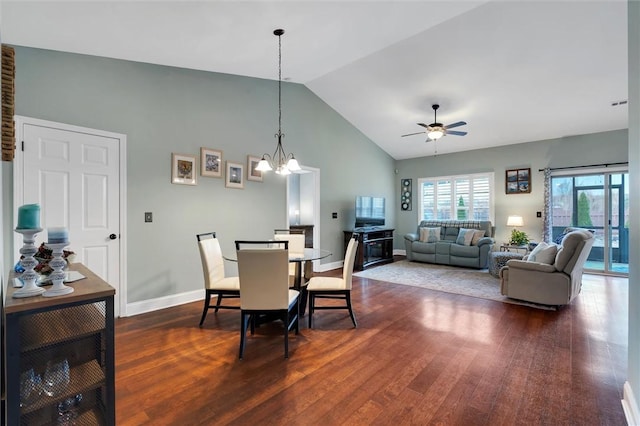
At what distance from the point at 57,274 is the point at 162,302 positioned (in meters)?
2.57

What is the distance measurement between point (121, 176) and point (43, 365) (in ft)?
8.02

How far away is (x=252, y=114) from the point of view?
4.55 metres

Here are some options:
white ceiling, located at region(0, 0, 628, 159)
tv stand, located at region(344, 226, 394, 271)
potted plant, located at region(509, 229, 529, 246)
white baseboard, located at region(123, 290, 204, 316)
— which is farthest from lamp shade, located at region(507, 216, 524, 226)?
white baseboard, located at region(123, 290, 204, 316)

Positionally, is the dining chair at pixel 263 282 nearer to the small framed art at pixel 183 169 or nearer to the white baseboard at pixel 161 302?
the white baseboard at pixel 161 302

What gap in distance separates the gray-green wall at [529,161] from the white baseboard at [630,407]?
5338 millimetres

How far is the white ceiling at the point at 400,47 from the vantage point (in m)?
2.57

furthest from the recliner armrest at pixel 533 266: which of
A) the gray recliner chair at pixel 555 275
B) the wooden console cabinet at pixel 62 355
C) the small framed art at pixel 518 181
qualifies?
the wooden console cabinet at pixel 62 355

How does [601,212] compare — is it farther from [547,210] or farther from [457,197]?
[457,197]

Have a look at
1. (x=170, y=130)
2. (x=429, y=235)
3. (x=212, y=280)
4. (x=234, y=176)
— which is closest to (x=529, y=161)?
(x=429, y=235)

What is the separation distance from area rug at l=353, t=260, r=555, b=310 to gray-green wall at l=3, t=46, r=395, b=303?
89.0 inches

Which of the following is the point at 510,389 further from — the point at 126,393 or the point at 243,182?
the point at 243,182

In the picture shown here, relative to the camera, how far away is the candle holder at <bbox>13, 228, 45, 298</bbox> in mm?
1265

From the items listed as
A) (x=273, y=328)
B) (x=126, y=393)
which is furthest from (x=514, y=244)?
(x=126, y=393)

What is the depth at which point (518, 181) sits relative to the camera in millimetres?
6629
